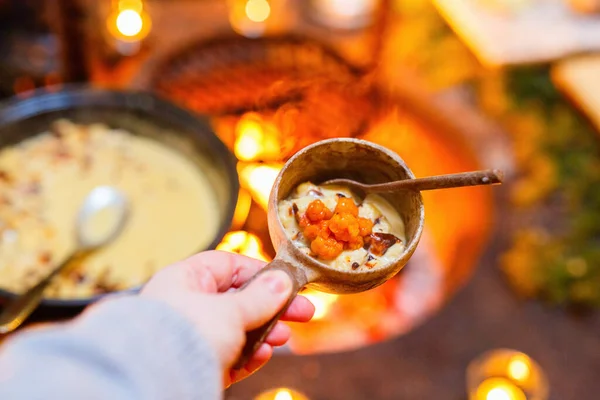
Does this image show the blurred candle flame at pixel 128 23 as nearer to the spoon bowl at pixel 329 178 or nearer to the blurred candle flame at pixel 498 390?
the spoon bowl at pixel 329 178

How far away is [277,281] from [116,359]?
26 centimetres

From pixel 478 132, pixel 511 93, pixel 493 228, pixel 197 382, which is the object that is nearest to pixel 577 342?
pixel 493 228

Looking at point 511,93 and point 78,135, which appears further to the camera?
point 511,93

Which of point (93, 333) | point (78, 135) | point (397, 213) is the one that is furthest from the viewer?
point (78, 135)

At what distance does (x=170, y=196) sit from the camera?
1754 millimetres

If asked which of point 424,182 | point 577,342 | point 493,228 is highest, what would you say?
point 424,182

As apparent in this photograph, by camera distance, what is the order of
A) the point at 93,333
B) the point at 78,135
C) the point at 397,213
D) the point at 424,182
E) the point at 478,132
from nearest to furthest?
the point at 93,333, the point at 424,182, the point at 397,213, the point at 78,135, the point at 478,132

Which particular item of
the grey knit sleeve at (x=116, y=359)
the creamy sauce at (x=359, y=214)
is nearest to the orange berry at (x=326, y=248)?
the creamy sauce at (x=359, y=214)

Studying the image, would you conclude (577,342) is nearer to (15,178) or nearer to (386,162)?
(386,162)

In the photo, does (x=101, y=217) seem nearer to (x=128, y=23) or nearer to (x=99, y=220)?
(x=99, y=220)

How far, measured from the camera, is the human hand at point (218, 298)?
2.46 feet

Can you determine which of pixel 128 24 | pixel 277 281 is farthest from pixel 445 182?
pixel 128 24

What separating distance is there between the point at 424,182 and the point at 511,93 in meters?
1.68

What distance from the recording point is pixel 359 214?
3.32 ft
